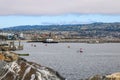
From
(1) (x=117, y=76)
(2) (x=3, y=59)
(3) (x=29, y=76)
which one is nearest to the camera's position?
(3) (x=29, y=76)

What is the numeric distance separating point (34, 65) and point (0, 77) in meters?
1.83

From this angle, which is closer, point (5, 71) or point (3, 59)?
point (5, 71)

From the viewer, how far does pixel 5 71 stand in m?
23.5

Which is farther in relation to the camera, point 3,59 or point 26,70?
point 3,59

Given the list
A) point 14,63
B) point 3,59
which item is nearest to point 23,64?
point 14,63

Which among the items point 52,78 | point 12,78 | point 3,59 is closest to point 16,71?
point 12,78

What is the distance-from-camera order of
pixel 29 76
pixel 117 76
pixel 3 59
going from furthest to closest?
pixel 3 59
pixel 117 76
pixel 29 76

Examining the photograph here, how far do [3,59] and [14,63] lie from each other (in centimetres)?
355

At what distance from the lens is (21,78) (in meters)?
22.7

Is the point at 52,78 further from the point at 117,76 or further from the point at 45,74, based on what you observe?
the point at 117,76

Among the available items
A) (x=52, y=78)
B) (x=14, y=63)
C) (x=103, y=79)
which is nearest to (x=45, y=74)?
(x=52, y=78)

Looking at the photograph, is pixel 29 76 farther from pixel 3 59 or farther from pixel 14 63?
pixel 3 59

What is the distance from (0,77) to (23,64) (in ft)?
4.42

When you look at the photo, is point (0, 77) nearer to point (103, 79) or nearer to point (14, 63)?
point (14, 63)
